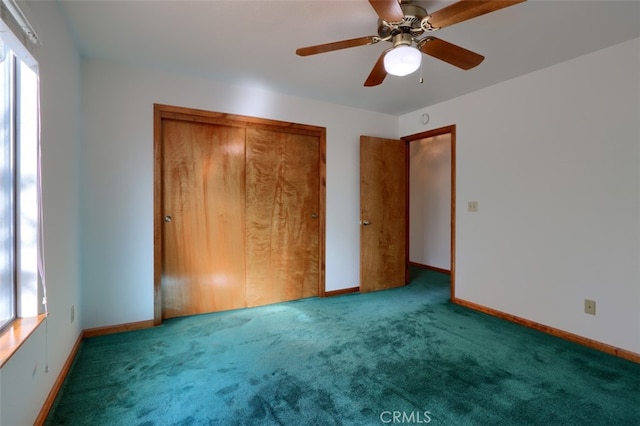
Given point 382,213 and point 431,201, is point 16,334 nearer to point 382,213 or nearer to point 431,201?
point 382,213

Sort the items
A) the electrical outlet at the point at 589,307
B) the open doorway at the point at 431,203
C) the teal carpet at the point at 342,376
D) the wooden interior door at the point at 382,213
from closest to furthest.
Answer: the teal carpet at the point at 342,376
the electrical outlet at the point at 589,307
the wooden interior door at the point at 382,213
the open doorway at the point at 431,203

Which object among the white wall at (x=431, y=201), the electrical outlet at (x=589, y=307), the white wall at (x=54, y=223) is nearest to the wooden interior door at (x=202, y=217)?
the white wall at (x=54, y=223)

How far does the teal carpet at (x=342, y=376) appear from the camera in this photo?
1.61 m

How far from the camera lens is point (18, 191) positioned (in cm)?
145

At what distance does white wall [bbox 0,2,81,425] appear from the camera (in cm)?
132

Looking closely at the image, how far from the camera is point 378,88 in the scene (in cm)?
316

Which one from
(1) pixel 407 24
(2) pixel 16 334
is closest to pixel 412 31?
(1) pixel 407 24

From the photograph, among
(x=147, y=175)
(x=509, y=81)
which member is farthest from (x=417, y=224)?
(x=147, y=175)

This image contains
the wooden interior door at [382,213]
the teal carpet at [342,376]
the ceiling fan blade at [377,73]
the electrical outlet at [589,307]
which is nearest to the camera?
the teal carpet at [342,376]

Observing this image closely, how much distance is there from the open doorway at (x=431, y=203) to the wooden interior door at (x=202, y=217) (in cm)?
288

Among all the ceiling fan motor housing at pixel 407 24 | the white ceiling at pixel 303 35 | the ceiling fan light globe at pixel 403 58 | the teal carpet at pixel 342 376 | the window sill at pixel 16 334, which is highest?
the white ceiling at pixel 303 35

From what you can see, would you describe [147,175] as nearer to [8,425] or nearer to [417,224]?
[8,425]

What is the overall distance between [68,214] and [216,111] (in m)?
1.57

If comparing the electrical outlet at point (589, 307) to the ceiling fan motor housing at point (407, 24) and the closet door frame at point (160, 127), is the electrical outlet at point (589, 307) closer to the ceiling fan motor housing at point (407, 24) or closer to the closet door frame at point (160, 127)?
the ceiling fan motor housing at point (407, 24)
